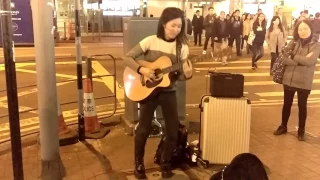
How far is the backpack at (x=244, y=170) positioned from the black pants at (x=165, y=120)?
1.84 meters

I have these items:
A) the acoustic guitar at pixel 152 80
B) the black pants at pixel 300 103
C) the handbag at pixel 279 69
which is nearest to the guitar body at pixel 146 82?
the acoustic guitar at pixel 152 80

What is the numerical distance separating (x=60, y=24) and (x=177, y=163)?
1978 cm

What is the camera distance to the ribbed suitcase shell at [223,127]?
482 cm

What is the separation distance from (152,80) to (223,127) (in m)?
1.12

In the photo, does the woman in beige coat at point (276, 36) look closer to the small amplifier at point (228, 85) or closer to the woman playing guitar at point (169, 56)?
the small amplifier at point (228, 85)

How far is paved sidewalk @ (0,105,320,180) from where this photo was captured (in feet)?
16.0

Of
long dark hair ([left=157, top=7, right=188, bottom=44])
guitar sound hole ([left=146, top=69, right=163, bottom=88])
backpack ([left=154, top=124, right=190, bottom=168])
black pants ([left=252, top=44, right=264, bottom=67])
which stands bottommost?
backpack ([left=154, top=124, right=190, bottom=168])

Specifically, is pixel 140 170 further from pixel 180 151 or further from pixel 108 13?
pixel 108 13

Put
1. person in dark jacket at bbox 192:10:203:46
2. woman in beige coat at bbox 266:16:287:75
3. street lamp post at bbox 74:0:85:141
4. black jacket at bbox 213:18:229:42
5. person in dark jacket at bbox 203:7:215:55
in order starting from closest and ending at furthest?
street lamp post at bbox 74:0:85:141
woman in beige coat at bbox 266:16:287:75
black jacket at bbox 213:18:229:42
person in dark jacket at bbox 203:7:215:55
person in dark jacket at bbox 192:10:203:46

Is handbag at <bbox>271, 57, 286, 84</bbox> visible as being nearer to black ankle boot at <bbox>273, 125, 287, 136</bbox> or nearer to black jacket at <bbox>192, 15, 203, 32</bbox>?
black ankle boot at <bbox>273, 125, 287, 136</bbox>

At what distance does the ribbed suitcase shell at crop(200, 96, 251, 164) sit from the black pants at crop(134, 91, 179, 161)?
1.51ft

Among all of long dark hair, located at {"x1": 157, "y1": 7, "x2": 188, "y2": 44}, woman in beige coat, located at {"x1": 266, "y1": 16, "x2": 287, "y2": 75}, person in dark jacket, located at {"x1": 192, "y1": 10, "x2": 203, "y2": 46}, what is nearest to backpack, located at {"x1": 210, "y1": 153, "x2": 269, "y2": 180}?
long dark hair, located at {"x1": 157, "y1": 7, "x2": 188, "y2": 44}

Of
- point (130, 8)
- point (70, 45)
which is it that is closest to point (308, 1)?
point (130, 8)

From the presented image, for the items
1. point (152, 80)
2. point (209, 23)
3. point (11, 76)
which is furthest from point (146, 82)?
point (209, 23)
